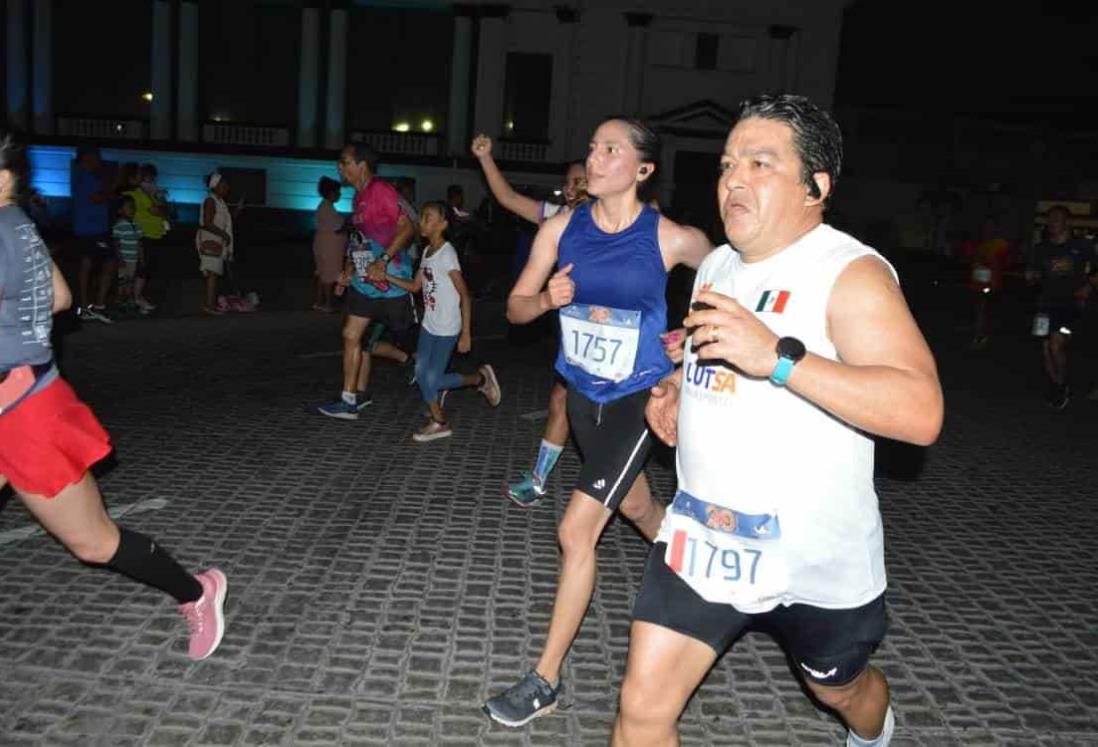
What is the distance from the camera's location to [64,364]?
33.7ft

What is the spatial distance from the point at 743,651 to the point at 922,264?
33.0m

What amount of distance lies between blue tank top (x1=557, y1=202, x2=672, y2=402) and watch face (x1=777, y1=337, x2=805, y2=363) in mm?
1940

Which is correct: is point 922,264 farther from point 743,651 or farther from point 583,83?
point 743,651

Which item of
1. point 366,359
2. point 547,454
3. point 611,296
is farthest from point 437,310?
point 611,296

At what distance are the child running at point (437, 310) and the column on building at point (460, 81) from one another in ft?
101

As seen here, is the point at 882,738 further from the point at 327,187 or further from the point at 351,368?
the point at 327,187

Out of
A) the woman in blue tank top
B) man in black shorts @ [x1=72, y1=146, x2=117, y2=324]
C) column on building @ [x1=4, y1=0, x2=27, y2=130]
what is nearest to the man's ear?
the woman in blue tank top

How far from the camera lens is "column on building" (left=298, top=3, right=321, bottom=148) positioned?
3741cm

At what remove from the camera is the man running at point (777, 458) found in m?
2.52

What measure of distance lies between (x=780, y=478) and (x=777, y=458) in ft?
0.18

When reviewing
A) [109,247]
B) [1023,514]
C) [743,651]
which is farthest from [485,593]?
[109,247]

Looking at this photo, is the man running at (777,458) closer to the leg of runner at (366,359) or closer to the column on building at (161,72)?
the leg of runner at (366,359)

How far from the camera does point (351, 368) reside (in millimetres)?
8445

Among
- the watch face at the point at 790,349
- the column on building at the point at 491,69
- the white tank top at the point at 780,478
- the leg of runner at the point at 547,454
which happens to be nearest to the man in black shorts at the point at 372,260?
the leg of runner at the point at 547,454
